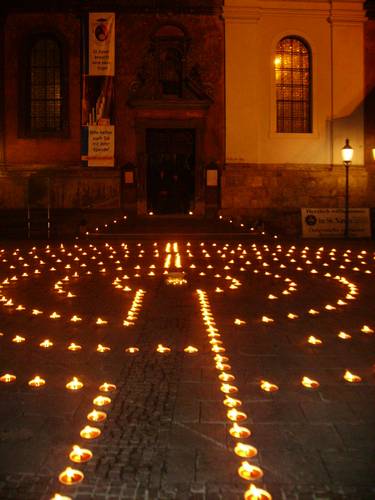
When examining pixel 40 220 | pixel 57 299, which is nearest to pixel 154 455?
pixel 57 299

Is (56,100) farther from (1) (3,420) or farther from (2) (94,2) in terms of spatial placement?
(1) (3,420)

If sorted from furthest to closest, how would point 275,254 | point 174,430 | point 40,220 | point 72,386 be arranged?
point 40,220, point 275,254, point 72,386, point 174,430

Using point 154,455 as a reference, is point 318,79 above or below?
above

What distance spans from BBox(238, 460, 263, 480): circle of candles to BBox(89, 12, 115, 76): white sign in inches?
733

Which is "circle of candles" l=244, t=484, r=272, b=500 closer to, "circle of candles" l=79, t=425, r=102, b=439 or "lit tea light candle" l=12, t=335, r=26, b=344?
"circle of candles" l=79, t=425, r=102, b=439

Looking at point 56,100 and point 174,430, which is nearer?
point 174,430

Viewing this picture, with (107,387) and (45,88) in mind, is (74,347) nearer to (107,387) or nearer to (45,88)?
(107,387)

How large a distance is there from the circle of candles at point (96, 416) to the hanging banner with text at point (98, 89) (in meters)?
16.8

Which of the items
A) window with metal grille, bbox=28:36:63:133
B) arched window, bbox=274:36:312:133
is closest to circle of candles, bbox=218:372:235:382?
arched window, bbox=274:36:312:133

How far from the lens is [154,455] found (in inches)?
113

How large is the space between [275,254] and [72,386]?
993 cm

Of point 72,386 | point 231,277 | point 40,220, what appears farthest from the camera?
point 40,220

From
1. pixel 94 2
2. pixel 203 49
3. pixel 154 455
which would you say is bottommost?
pixel 154 455

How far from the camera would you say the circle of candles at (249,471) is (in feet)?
8.66
